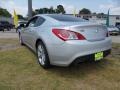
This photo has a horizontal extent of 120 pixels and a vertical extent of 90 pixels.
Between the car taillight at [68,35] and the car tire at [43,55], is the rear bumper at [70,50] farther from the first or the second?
the car tire at [43,55]

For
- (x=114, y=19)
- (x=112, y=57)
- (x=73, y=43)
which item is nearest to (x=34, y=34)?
(x=73, y=43)

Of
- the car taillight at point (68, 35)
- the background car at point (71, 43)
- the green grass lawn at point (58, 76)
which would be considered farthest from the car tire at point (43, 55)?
the car taillight at point (68, 35)

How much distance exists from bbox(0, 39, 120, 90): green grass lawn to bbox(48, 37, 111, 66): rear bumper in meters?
0.44

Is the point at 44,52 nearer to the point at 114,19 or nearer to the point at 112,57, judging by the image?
the point at 112,57

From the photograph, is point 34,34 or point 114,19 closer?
point 34,34

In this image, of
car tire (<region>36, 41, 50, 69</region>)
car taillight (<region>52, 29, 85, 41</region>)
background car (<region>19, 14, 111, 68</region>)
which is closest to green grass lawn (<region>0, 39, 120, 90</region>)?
car tire (<region>36, 41, 50, 69</region>)

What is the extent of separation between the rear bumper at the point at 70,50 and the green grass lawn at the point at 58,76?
437 mm

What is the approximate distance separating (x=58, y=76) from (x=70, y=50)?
2.72 feet

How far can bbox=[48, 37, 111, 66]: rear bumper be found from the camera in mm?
5027

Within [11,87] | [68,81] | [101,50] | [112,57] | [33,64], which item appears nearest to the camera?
[11,87]

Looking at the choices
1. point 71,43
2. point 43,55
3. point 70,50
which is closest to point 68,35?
point 71,43

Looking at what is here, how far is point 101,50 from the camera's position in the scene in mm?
5504

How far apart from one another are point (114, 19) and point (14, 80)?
227ft

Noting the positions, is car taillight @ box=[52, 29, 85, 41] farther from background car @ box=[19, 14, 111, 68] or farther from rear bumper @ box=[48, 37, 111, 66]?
rear bumper @ box=[48, 37, 111, 66]
